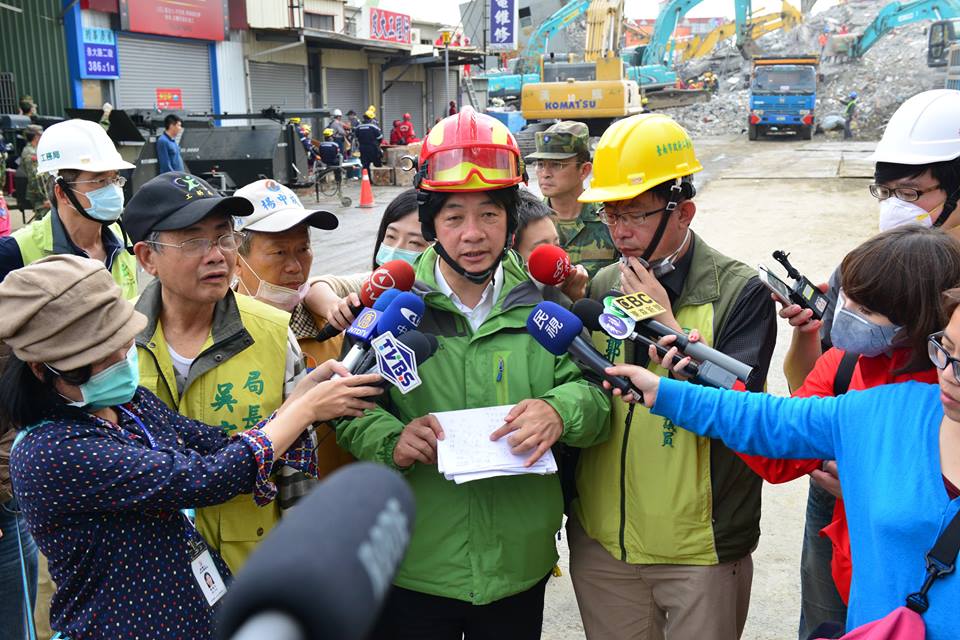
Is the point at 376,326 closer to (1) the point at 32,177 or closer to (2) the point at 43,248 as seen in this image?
(2) the point at 43,248

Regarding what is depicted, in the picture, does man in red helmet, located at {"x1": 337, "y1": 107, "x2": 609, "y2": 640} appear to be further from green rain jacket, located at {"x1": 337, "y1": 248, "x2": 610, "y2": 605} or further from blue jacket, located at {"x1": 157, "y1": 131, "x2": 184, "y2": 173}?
blue jacket, located at {"x1": 157, "y1": 131, "x2": 184, "y2": 173}

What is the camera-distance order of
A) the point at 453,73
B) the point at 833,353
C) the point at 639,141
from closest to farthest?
the point at 833,353 → the point at 639,141 → the point at 453,73

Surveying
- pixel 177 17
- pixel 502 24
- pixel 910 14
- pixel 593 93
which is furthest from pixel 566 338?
pixel 910 14

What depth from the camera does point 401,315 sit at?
229 centimetres

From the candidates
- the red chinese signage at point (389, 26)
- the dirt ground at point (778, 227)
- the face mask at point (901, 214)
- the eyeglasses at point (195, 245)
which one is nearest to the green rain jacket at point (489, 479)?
the eyeglasses at point (195, 245)

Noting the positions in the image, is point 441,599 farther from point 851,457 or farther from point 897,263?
point 897,263

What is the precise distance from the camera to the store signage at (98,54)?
19.4 metres

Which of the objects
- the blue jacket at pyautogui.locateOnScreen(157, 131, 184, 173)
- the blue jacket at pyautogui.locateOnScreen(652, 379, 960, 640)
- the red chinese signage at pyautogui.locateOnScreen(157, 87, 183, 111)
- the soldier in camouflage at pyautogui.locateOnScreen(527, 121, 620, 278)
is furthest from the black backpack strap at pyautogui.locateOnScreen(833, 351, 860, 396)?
the red chinese signage at pyautogui.locateOnScreen(157, 87, 183, 111)

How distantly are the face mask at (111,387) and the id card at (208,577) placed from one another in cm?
46

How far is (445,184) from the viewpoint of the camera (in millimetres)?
2521

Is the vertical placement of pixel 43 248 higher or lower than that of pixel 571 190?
lower

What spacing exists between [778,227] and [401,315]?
42.6 feet

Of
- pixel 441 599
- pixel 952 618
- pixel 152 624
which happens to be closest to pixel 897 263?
pixel 952 618

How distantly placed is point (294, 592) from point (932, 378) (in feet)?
5.98
